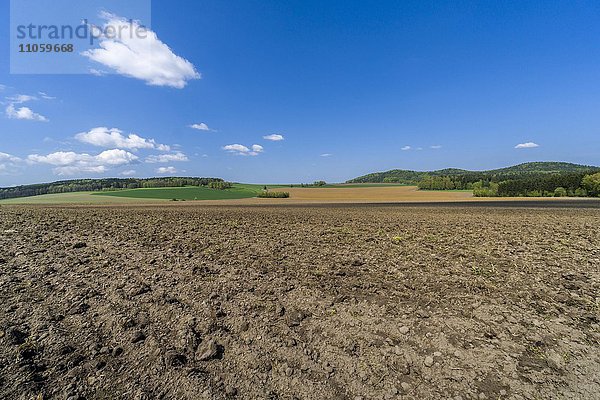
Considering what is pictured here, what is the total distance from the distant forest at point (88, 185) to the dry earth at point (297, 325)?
303 ft

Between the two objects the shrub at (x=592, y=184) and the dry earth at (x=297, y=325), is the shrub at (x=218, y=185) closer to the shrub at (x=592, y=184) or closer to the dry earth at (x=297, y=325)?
the dry earth at (x=297, y=325)

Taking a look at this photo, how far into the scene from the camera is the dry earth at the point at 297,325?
3.27m

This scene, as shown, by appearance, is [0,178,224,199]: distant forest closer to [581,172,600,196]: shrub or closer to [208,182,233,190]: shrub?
[208,182,233,190]: shrub

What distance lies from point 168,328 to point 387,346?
3.62 meters

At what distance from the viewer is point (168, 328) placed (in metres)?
4.39

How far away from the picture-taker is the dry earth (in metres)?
3.27

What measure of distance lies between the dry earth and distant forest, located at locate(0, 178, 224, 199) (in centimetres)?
9240

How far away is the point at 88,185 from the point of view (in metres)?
84.4

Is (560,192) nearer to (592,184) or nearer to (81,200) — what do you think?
(592,184)

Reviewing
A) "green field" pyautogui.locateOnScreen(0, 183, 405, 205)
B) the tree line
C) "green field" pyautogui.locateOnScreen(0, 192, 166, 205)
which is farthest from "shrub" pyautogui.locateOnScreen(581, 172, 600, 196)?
"green field" pyautogui.locateOnScreen(0, 192, 166, 205)

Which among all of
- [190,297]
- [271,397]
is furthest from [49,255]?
[271,397]

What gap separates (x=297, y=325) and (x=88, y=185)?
106 m

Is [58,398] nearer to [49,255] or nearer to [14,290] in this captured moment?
[14,290]

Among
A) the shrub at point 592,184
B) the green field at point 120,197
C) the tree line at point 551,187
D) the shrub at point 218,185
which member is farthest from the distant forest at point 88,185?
the shrub at point 592,184
